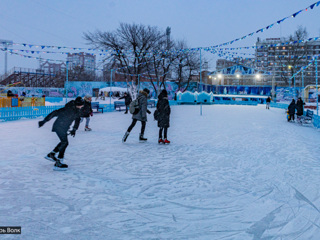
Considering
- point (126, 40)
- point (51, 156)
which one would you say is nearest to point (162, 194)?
point (51, 156)

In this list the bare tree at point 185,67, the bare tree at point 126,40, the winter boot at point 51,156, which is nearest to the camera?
the winter boot at point 51,156

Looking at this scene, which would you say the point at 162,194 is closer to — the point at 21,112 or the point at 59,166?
the point at 59,166

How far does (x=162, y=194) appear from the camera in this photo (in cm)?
399

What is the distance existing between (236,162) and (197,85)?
1764 inches

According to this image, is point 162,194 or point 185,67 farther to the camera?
point 185,67

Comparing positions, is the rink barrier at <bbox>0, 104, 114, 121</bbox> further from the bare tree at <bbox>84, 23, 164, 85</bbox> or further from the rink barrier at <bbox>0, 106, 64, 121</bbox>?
the bare tree at <bbox>84, 23, 164, 85</bbox>

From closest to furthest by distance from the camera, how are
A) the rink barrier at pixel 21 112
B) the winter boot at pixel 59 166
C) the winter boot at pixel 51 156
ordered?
the winter boot at pixel 59 166 < the winter boot at pixel 51 156 < the rink barrier at pixel 21 112

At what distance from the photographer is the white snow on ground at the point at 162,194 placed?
292cm

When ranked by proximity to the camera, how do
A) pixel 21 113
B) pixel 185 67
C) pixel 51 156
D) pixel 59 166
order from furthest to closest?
pixel 185 67
pixel 21 113
pixel 51 156
pixel 59 166

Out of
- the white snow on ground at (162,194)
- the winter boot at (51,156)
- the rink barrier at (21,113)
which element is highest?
the rink barrier at (21,113)

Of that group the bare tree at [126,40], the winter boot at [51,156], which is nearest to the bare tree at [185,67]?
the bare tree at [126,40]

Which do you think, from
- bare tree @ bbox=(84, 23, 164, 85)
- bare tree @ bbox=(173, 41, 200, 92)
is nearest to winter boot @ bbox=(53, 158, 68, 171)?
bare tree @ bbox=(84, 23, 164, 85)

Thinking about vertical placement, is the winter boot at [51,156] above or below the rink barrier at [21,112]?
below

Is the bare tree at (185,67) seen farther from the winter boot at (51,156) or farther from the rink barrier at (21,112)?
the winter boot at (51,156)
